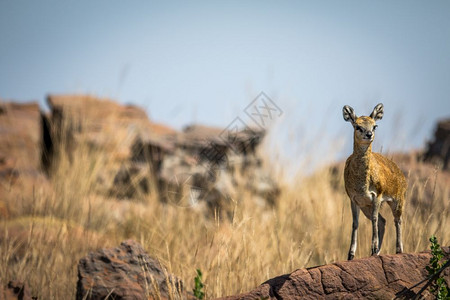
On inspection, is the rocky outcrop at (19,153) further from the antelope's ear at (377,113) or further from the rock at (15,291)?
the antelope's ear at (377,113)

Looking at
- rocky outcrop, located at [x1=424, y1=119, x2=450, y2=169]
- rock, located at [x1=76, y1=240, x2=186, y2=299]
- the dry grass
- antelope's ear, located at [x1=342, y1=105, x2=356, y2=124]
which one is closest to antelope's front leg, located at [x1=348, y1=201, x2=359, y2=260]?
antelope's ear, located at [x1=342, y1=105, x2=356, y2=124]

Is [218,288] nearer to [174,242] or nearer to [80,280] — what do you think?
[80,280]

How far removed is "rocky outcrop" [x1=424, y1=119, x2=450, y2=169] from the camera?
38.7ft

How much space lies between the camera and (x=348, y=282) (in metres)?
3.52

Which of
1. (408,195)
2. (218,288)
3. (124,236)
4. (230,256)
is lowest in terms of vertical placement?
(124,236)

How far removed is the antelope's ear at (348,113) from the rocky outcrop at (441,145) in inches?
353

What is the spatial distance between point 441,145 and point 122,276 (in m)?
10.2

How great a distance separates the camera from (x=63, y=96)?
13.6 m

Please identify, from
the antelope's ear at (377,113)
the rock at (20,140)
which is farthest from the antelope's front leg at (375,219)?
the rock at (20,140)

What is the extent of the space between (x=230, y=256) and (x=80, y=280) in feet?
4.19

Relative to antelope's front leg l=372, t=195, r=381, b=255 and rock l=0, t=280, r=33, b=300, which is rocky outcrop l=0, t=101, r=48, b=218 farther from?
antelope's front leg l=372, t=195, r=381, b=255

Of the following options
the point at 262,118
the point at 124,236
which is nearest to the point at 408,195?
the point at 262,118

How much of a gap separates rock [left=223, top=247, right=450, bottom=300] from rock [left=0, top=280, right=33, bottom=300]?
204 centimetres

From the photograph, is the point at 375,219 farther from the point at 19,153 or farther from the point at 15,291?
the point at 19,153
